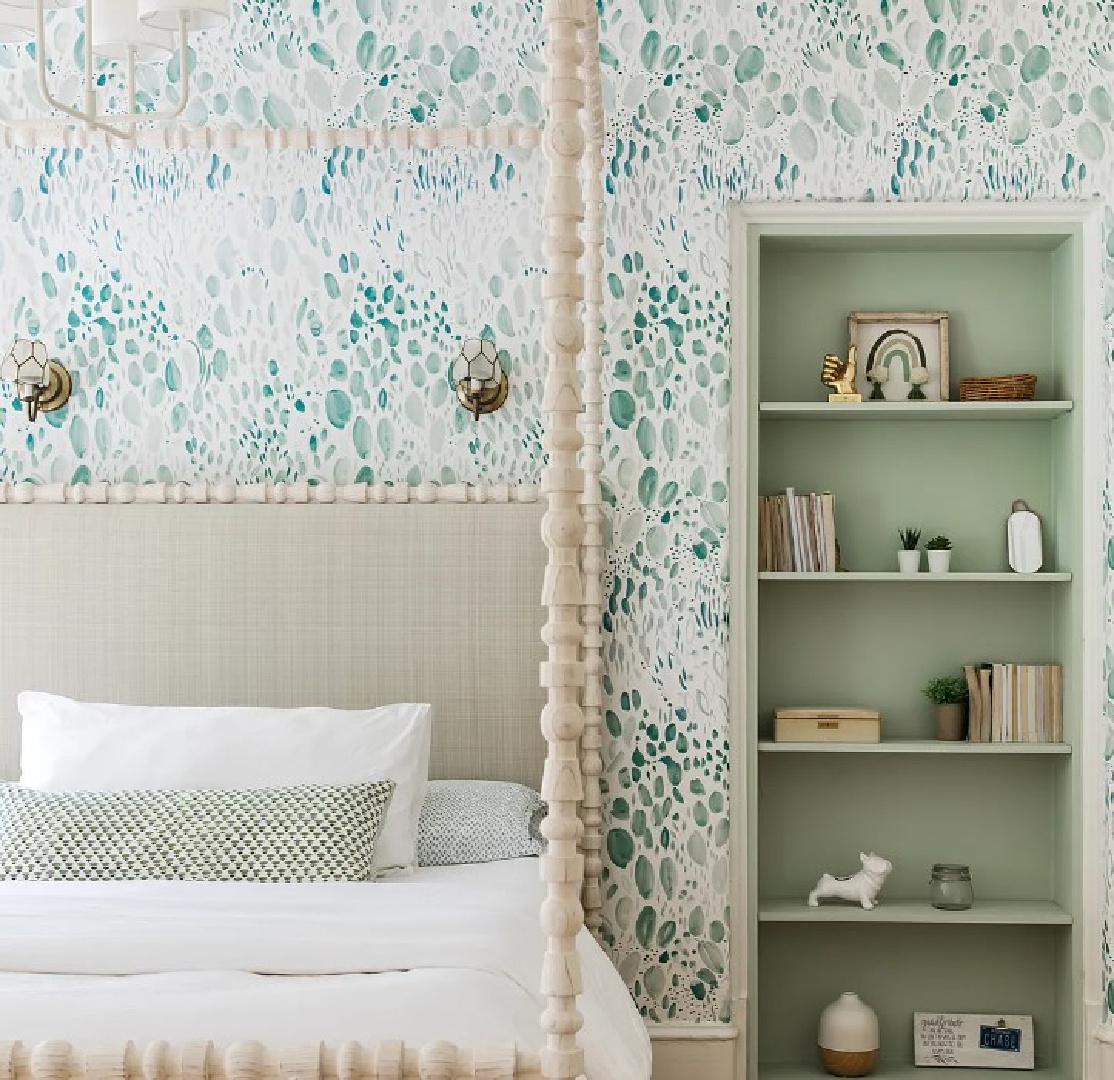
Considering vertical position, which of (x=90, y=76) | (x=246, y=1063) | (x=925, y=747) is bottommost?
(x=246, y=1063)

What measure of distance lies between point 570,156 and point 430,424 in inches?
74.5

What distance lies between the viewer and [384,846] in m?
3.20

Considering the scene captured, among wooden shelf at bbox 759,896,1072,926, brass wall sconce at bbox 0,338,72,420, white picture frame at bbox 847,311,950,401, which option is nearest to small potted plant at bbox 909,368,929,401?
white picture frame at bbox 847,311,950,401

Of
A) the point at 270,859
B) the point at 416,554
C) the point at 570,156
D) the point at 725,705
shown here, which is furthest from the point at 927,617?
the point at 570,156

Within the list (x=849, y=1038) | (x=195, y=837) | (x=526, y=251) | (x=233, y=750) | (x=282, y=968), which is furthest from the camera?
(x=526, y=251)

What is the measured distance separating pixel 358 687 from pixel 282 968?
1.42 metres

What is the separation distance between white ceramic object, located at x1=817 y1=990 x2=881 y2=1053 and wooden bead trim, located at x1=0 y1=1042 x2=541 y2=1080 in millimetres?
1999

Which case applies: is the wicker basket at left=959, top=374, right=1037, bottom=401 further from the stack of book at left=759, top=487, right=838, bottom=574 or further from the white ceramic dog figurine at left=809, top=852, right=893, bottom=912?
the white ceramic dog figurine at left=809, top=852, right=893, bottom=912

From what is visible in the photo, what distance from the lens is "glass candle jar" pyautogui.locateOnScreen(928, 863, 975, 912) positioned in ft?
12.4

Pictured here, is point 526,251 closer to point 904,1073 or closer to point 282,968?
point 282,968

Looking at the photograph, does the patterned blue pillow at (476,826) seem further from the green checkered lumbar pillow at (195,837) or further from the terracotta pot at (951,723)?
the terracotta pot at (951,723)

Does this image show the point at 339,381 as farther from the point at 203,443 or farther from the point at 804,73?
the point at 804,73

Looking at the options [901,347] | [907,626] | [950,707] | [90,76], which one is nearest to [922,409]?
[901,347]

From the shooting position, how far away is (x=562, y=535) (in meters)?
2.00
